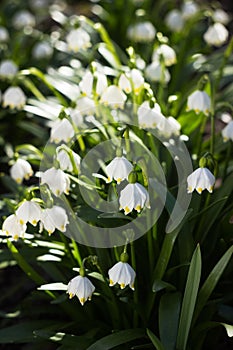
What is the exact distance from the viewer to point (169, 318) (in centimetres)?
235

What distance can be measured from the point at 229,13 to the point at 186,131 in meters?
3.11

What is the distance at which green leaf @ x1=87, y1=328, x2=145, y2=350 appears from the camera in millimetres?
2320

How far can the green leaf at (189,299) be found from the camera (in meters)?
2.23

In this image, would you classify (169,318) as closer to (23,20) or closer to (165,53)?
(165,53)

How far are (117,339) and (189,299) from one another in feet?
1.06

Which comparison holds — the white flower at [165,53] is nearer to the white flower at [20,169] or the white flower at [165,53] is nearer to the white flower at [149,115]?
the white flower at [149,115]

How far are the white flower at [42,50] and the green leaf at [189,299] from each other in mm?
2314

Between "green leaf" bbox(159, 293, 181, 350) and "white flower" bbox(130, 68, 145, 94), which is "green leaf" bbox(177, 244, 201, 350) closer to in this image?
"green leaf" bbox(159, 293, 181, 350)

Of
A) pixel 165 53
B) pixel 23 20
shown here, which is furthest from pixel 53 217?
pixel 23 20

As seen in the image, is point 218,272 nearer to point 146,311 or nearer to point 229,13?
point 146,311

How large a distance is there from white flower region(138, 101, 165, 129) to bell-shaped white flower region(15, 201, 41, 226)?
719 mm

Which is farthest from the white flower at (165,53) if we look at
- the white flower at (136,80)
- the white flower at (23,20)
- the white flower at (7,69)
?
the white flower at (23,20)

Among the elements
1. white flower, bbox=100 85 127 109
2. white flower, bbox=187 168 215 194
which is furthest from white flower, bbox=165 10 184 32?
white flower, bbox=187 168 215 194

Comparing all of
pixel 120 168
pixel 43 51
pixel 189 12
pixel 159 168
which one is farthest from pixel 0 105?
pixel 120 168
